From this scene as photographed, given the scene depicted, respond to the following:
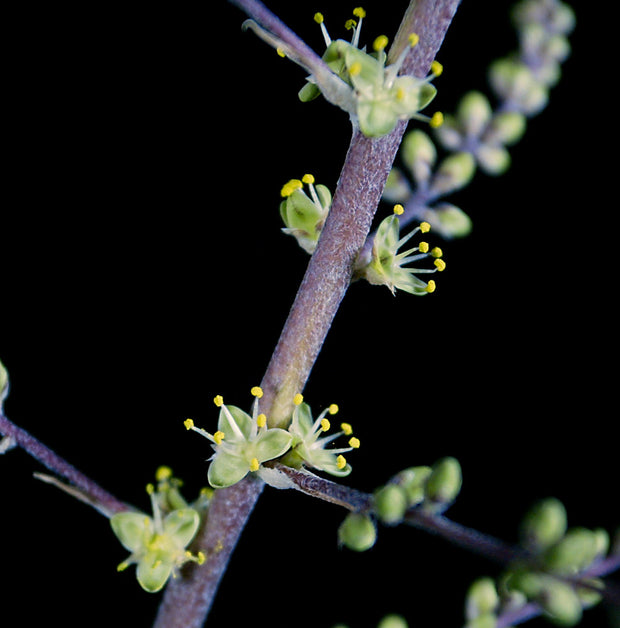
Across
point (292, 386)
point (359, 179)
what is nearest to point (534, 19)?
point (359, 179)

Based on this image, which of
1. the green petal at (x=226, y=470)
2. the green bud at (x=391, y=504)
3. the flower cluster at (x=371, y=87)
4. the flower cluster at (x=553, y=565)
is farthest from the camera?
the green petal at (x=226, y=470)

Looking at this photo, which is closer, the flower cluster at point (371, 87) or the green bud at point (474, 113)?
the flower cluster at point (371, 87)

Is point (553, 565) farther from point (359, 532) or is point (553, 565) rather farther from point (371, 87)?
point (371, 87)

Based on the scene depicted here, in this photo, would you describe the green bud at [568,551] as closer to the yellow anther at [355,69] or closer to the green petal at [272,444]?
the green petal at [272,444]

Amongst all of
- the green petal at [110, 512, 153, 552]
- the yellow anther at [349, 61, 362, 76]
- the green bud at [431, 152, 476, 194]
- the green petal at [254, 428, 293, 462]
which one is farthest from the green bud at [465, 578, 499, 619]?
the yellow anther at [349, 61, 362, 76]

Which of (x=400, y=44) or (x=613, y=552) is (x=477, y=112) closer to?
(x=400, y=44)

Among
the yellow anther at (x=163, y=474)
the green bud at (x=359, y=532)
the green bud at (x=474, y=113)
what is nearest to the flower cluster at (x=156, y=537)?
the yellow anther at (x=163, y=474)

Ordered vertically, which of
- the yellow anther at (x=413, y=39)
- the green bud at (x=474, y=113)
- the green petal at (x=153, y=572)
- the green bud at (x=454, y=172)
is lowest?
the green petal at (x=153, y=572)

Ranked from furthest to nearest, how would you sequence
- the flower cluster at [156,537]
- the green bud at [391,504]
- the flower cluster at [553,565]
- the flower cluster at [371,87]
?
1. the flower cluster at [156,537]
2. the flower cluster at [371,87]
3. the green bud at [391,504]
4. the flower cluster at [553,565]
